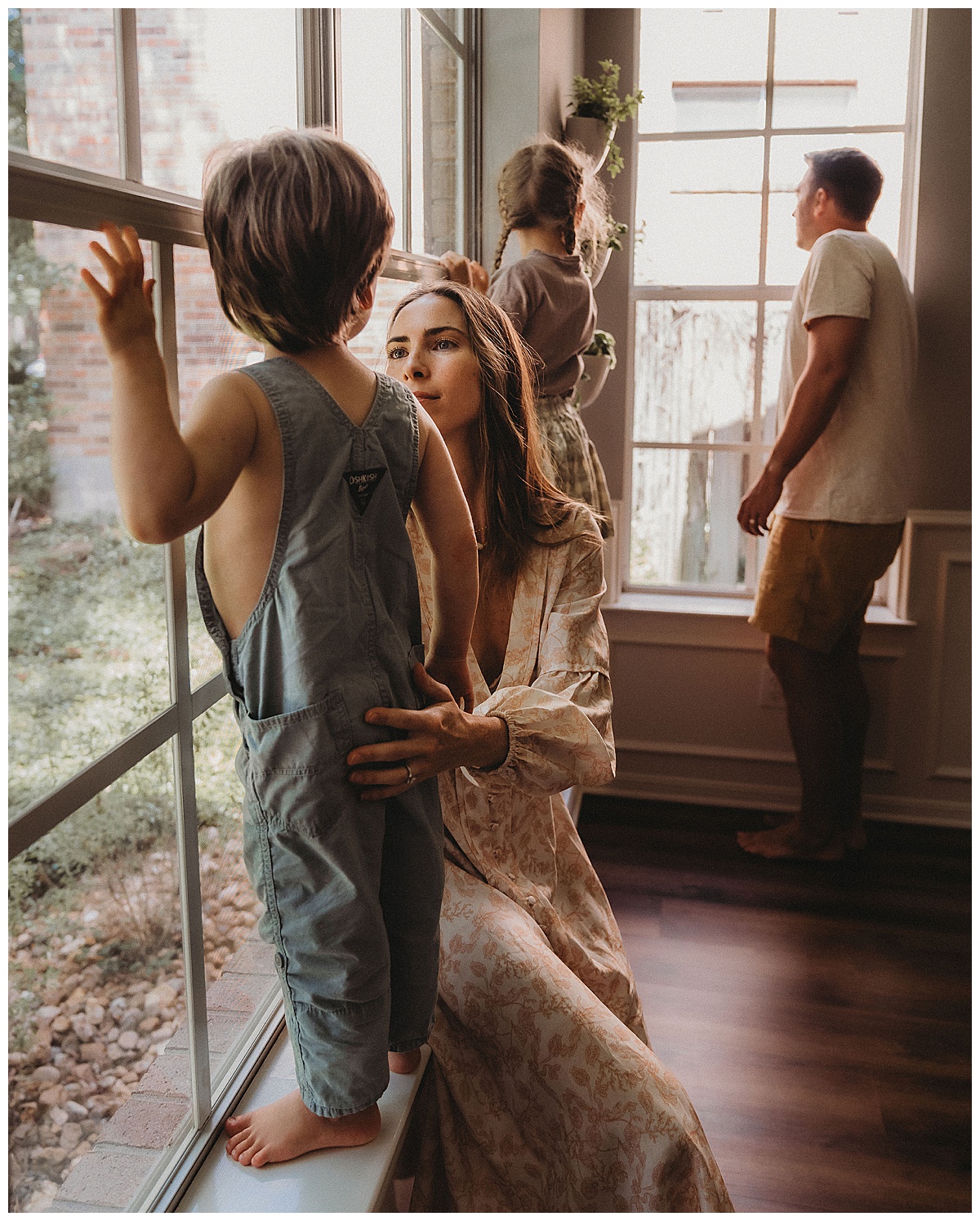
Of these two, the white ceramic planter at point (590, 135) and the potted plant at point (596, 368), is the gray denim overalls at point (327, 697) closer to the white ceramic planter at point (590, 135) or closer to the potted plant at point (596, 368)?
the potted plant at point (596, 368)

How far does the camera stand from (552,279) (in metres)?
2.28

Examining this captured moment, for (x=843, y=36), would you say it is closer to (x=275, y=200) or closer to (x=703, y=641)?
(x=703, y=641)

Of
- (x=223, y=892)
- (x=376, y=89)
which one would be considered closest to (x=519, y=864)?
(x=223, y=892)

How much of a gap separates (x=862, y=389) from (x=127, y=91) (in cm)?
251

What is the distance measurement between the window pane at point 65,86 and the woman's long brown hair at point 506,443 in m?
0.59

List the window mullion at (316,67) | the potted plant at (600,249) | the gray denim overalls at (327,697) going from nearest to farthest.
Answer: the gray denim overalls at (327,697) < the window mullion at (316,67) < the potted plant at (600,249)

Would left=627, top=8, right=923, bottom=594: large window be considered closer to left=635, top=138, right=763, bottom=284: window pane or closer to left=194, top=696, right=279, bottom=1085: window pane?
left=635, top=138, right=763, bottom=284: window pane

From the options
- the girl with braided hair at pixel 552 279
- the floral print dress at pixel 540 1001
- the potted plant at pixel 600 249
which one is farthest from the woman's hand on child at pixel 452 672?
the potted plant at pixel 600 249

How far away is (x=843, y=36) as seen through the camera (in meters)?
3.31

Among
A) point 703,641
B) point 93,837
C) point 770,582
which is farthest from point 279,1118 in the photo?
point 703,641

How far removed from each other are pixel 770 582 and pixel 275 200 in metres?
2.56

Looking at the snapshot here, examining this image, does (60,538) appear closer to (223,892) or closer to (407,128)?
(223,892)

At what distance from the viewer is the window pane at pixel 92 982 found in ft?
2.50

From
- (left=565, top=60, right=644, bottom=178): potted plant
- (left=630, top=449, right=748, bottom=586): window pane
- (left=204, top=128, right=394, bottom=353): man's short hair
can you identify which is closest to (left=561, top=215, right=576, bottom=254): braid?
(left=565, top=60, right=644, bottom=178): potted plant
